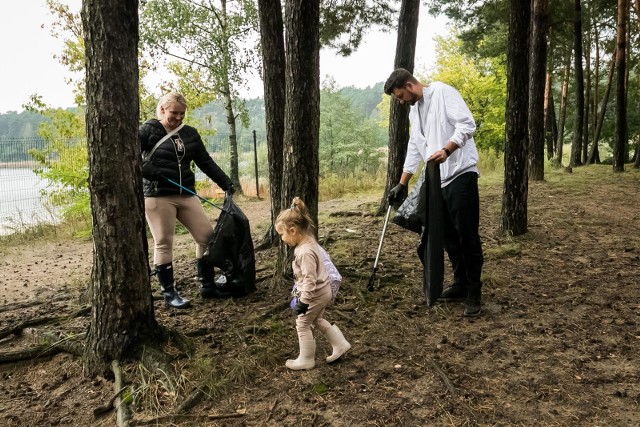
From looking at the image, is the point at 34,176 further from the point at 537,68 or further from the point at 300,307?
the point at 537,68

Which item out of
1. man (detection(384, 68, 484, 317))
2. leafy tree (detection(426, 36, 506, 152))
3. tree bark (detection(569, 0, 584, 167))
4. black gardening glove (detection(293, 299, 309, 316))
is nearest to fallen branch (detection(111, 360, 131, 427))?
black gardening glove (detection(293, 299, 309, 316))

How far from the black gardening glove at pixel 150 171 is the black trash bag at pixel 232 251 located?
650mm

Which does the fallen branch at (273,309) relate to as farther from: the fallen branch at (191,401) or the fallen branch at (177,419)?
the fallen branch at (177,419)

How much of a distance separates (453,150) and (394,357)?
157cm

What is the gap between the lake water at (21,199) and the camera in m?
10.4

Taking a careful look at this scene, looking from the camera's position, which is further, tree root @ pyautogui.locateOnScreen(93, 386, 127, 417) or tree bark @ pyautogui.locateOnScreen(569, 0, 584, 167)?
tree bark @ pyautogui.locateOnScreen(569, 0, 584, 167)

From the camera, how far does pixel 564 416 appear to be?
2.45 m

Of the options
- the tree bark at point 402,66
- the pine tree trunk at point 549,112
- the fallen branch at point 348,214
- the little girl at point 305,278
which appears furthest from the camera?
the pine tree trunk at point 549,112

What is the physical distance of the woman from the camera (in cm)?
395

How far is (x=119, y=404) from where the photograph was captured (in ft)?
8.72

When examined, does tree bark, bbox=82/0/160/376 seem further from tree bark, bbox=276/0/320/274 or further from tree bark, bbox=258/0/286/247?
tree bark, bbox=258/0/286/247

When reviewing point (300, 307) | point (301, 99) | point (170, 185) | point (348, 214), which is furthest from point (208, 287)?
point (348, 214)

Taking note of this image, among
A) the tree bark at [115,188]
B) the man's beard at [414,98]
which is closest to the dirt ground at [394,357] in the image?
the tree bark at [115,188]

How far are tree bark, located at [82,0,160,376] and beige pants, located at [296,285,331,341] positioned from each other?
3.33ft
